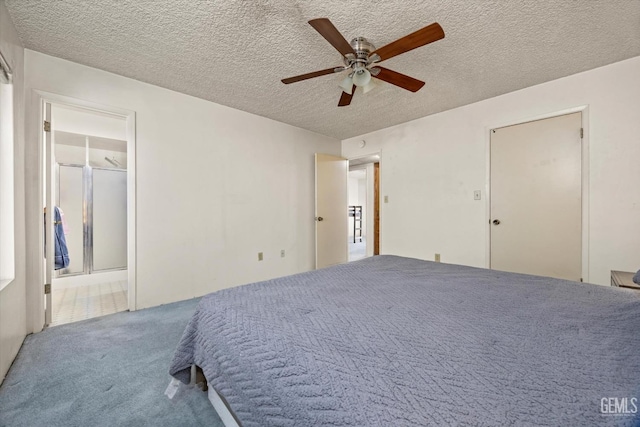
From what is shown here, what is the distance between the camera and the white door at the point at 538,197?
8.32 ft

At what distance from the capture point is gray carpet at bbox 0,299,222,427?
4.11 feet

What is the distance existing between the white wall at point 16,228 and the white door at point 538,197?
4.21 metres

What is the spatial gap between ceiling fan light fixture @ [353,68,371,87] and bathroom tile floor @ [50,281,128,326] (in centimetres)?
311

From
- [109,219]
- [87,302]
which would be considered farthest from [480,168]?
[109,219]

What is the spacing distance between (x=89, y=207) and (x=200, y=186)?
7.43 ft

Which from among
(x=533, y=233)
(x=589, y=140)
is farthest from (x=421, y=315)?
(x=589, y=140)

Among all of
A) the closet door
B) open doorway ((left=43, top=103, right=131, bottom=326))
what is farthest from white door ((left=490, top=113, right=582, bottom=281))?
the closet door

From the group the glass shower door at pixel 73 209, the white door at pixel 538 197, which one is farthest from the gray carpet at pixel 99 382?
the white door at pixel 538 197

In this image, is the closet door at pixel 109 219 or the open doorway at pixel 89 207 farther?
the closet door at pixel 109 219

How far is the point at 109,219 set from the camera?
13.1 ft

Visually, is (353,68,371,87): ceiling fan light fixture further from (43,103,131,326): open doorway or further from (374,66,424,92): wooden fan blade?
(43,103,131,326): open doorway

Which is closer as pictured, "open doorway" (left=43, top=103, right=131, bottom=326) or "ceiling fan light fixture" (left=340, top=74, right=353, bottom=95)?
"ceiling fan light fixture" (left=340, top=74, right=353, bottom=95)

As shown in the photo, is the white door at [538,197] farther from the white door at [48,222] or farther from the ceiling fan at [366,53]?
the white door at [48,222]

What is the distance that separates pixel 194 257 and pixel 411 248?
289 centimetres
